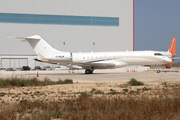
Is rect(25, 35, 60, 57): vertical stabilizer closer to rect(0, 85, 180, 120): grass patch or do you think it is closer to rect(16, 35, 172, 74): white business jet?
rect(16, 35, 172, 74): white business jet

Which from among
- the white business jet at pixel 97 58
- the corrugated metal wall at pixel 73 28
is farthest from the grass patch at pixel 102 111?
the corrugated metal wall at pixel 73 28

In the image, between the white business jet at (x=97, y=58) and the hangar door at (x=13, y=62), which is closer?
the white business jet at (x=97, y=58)

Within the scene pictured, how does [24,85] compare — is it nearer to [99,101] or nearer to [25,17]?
A: [99,101]

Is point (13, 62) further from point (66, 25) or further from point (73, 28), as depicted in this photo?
point (73, 28)

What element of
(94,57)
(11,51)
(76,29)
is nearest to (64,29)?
(76,29)

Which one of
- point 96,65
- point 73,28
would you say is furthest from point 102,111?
point 73,28

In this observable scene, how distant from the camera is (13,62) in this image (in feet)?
171

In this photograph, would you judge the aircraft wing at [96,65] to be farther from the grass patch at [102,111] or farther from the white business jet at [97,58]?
the grass patch at [102,111]

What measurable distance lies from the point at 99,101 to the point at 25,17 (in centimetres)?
4661

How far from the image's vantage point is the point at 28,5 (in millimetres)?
50938

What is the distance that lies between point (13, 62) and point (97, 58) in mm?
24818

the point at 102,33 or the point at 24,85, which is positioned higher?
the point at 102,33

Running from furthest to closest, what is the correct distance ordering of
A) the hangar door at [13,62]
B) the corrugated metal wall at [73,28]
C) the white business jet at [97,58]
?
the hangar door at [13,62] < the corrugated metal wall at [73,28] < the white business jet at [97,58]

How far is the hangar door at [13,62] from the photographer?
51156 millimetres
